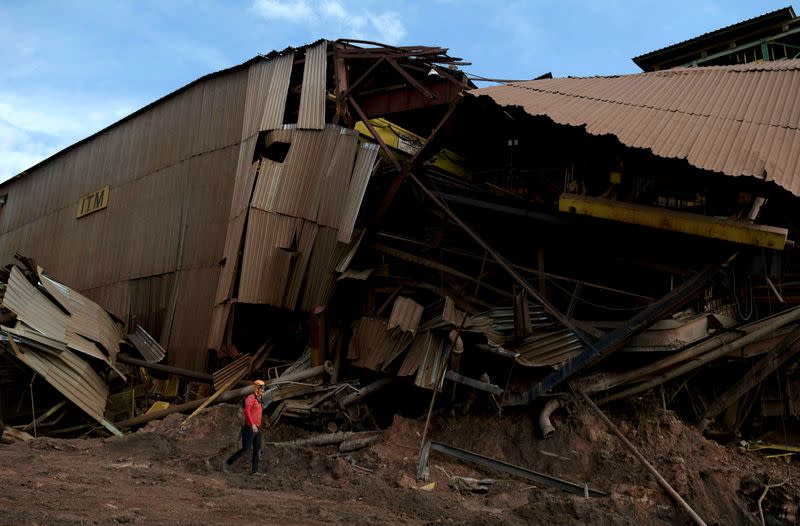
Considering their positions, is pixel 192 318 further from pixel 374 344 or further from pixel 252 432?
pixel 252 432

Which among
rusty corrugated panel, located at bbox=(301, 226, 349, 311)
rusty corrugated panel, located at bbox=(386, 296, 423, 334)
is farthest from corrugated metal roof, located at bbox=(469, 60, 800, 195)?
rusty corrugated panel, located at bbox=(301, 226, 349, 311)

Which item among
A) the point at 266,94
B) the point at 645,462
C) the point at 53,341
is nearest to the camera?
the point at 645,462

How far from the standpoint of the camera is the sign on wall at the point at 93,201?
24484mm

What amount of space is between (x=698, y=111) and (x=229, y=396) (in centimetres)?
1102

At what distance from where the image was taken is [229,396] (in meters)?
15.9

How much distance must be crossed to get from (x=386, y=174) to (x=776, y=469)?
30.7 feet

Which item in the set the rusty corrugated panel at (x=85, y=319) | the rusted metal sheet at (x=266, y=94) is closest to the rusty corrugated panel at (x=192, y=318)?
the rusty corrugated panel at (x=85, y=319)

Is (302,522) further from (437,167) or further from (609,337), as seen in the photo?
(437,167)

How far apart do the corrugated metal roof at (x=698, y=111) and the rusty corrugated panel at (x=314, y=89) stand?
4718 millimetres

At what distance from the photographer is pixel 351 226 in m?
15.7

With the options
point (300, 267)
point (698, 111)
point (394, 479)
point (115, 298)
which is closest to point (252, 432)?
point (394, 479)

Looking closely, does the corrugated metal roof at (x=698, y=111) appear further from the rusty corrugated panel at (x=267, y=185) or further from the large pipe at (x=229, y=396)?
the large pipe at (x=229, y=396)

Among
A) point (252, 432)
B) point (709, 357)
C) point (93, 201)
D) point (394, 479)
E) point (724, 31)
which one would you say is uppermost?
point (724, 31)

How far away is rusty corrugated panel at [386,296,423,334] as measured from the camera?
14.3m
